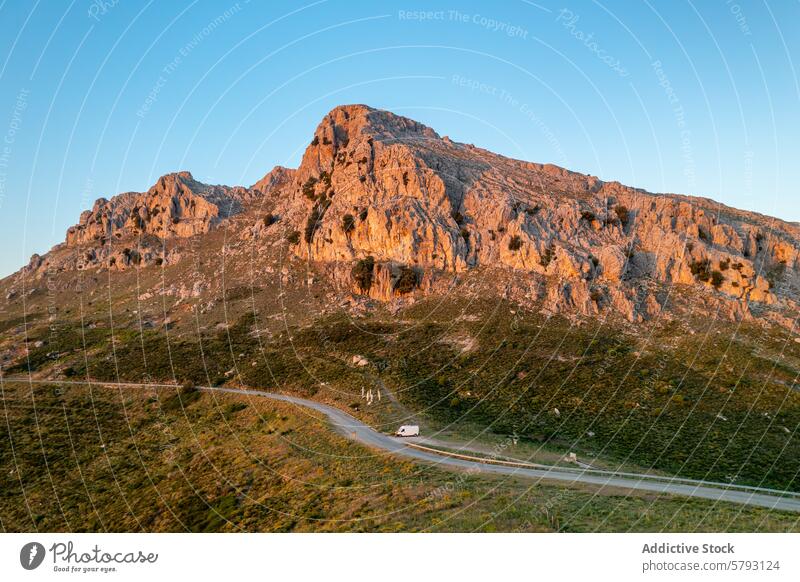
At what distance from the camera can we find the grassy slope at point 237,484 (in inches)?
838

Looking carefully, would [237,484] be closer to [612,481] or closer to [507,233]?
[612,481]

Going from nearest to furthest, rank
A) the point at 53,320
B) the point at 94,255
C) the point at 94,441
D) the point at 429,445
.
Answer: the point at 429,445, the point at 94,441, the point at 53,320, the point at 94,255

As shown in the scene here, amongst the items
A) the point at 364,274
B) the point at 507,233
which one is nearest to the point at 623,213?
the point at 507,233

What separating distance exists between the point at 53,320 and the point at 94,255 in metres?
Answer: 38.9

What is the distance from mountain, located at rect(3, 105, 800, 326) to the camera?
225 ft

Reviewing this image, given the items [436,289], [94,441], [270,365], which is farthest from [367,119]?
[94,441]

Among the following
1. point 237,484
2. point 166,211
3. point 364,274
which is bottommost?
point 237,484

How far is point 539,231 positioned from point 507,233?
19.2 ft

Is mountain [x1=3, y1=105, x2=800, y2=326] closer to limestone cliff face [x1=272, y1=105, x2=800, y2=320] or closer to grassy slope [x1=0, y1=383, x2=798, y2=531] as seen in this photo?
limestone cliff face [x1=272, y1=105, x2=800, y2=320]

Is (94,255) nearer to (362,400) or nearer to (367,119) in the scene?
(367,119)
